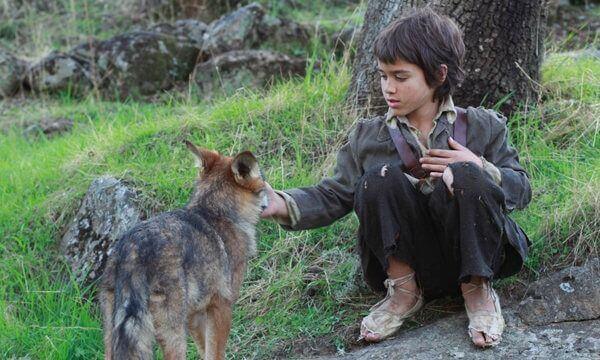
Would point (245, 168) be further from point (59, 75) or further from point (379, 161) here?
point (59, 75)

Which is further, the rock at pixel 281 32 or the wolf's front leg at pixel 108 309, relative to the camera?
the rock at pixel 281 32

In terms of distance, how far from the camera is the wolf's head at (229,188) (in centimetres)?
459

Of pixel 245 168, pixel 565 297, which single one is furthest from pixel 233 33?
pixel 565 297

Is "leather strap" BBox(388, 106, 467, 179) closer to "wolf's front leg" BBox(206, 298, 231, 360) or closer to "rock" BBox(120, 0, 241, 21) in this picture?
"wolf's front leg" BBox(206, 298, 231, 360)

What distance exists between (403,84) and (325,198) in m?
0.76

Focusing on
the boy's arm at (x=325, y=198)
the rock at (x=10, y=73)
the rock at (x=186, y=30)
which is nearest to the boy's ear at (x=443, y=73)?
the boy's arm at (x=325, y=198)

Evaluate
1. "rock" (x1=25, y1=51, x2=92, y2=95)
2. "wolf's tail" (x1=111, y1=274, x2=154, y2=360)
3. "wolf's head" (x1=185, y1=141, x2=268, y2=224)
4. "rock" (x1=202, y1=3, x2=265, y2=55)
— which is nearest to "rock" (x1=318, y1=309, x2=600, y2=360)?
"wolf's head" (x1=185, y1=141, x2=268, y2=224)

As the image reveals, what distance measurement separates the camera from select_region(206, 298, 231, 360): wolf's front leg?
443cm

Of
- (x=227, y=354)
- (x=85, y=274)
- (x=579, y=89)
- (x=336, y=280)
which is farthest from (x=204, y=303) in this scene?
(x=579, y=89)

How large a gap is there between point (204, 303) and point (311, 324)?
103 cm

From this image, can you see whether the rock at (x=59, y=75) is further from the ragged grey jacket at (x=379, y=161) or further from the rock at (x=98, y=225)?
the ragged grey jacket at (x=379, y=161)

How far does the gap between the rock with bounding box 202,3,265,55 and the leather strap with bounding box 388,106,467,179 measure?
489 cm

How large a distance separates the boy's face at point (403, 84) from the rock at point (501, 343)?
48.6 inches

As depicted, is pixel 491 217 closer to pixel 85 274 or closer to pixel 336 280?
pixel 336 280
